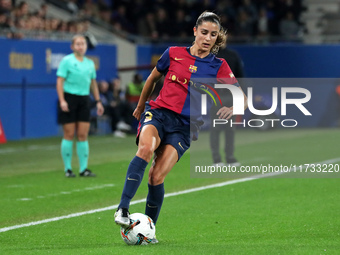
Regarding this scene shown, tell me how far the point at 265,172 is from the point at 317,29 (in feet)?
58.5

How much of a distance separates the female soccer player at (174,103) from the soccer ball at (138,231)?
0.18 meters

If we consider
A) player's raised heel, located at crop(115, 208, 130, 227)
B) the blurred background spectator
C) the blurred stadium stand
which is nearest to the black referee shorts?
player's raised heel, located at crop(115, 208, 130, 227)

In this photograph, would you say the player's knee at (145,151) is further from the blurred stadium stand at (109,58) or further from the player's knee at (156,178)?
the blurred stadium stand at (109,58)

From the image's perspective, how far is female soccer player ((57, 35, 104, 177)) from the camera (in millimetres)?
11984

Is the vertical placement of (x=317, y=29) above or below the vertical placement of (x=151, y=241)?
above

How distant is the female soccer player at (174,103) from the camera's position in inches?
263

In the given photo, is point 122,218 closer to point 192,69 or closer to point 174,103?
point 174,103

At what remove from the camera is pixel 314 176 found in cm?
1231

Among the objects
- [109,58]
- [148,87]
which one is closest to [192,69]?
[148,87]

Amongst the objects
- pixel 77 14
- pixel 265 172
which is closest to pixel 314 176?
pixel 265 172

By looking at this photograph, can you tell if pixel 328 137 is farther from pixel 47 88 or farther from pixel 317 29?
pixel 317 29

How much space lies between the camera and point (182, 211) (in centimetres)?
880

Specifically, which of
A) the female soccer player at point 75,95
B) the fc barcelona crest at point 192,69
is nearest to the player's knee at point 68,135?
the female soccer player at point 75,95

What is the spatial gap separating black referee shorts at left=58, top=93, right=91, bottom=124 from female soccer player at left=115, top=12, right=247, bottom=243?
514cm
